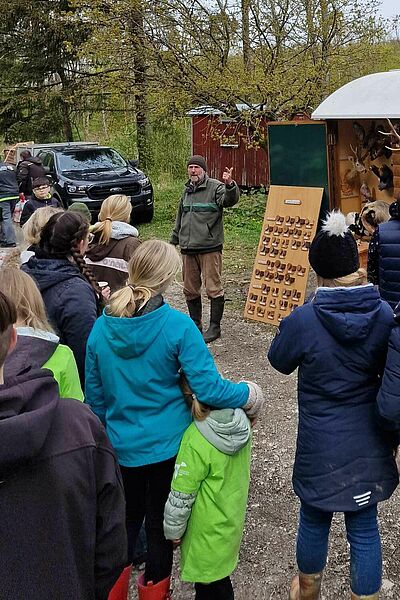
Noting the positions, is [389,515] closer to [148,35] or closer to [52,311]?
[52,311]

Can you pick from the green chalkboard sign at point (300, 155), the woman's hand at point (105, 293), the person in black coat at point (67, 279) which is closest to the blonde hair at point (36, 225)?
the person in black coat at point (67, 279)

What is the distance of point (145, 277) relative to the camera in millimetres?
2592

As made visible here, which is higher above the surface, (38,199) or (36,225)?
(36,225)

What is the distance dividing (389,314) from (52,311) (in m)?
1.50

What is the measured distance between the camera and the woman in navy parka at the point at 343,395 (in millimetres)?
2426

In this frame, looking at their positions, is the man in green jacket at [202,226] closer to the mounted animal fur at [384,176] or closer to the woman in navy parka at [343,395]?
the mounted animal fur at [384,176]

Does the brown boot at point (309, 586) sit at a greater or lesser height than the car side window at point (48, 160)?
lesser

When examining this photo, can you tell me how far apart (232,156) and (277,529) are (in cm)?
1376

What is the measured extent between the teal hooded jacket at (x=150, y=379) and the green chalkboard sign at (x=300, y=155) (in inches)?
175

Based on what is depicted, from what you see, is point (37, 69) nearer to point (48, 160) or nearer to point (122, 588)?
point (48, 160)

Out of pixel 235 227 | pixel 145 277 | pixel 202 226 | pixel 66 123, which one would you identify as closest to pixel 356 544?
pixel 145 277

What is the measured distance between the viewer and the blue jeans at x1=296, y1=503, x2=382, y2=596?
2.53 meters

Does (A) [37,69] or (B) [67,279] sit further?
(A) [37,69]

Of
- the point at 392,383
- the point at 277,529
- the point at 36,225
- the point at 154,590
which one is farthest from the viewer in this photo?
the point at 277,529
